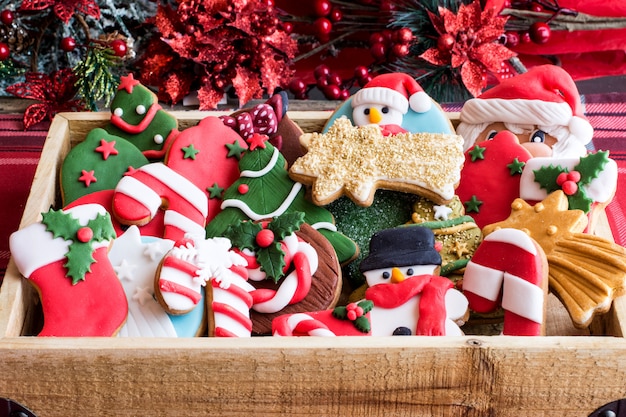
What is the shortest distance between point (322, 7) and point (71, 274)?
988 mm

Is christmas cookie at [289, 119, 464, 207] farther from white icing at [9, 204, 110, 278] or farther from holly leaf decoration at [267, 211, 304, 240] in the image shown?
white icing at [9, 204, 110, 278]

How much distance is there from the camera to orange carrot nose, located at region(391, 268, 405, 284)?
1.11 meters

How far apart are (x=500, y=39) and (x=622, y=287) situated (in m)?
0.89

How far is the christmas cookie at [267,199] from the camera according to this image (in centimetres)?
121

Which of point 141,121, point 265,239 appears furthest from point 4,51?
point 265,239

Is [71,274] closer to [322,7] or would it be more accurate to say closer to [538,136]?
[538,136]

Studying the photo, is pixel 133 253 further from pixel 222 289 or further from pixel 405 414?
pixel 405 414

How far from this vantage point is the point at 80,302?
42.2 inches

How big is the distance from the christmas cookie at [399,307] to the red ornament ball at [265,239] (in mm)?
102

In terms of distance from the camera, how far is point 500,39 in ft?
6.00

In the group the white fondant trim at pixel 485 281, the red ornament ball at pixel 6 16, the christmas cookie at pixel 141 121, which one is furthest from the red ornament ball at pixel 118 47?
the white fondant trim at pixel 485 281

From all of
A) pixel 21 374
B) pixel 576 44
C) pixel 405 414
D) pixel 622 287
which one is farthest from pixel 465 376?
pixel 576 44

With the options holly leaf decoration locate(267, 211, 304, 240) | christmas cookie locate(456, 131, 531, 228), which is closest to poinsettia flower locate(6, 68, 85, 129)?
holly leaf decoration locate(267, 211, 304, 240)

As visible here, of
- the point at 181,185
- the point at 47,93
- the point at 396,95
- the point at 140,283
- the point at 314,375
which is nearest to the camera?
the point at 314,375
